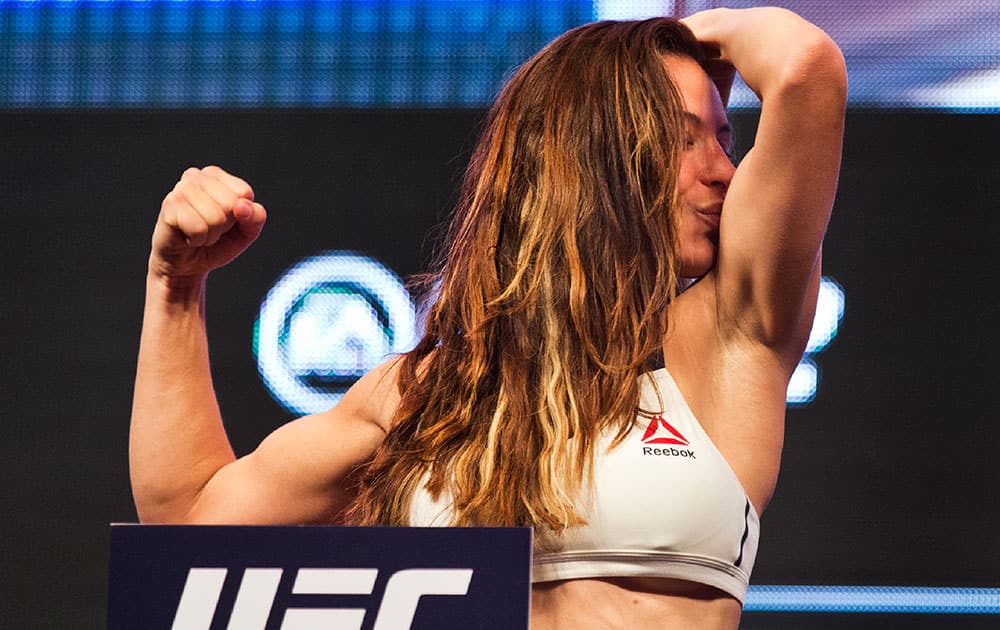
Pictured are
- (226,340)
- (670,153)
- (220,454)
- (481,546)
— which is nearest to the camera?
(481,546)

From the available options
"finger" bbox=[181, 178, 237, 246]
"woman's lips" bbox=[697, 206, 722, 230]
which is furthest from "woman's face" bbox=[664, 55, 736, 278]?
"finger" bbox=[181, 178, 237, 246]

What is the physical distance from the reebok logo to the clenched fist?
1.36 ft

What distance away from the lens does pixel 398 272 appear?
241 centimetres

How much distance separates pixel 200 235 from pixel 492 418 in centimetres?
33

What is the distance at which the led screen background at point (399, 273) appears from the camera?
2311 mm

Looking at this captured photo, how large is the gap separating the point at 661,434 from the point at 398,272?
4.25 feet

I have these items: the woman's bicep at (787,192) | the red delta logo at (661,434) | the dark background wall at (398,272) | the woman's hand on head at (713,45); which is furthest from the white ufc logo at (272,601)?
the dark background wall at (398,272)

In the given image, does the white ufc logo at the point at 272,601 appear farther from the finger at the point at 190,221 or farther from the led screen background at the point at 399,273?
the led screen background at the point at 399,273

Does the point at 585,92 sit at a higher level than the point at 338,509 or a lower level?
higher

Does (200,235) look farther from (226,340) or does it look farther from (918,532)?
(918,532)

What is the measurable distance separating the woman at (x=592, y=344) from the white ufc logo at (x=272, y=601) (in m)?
0.28

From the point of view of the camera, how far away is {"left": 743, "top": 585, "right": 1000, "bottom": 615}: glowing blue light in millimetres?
2287

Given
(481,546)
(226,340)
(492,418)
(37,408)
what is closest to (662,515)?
(492,418)

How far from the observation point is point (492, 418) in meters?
1.20
